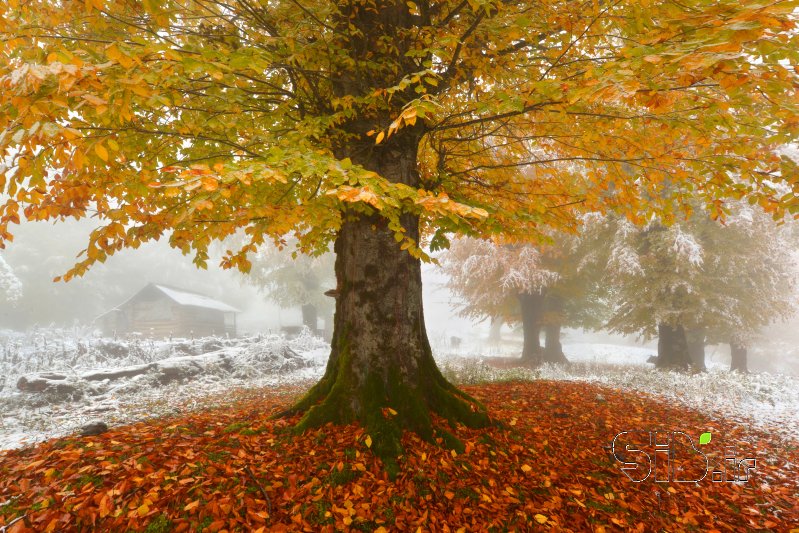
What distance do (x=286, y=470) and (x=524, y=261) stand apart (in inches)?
517

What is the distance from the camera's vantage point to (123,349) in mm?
15445

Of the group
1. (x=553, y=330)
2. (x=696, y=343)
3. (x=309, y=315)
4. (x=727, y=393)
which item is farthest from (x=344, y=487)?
(x=309, y=315)

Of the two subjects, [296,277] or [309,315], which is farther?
[309,315]

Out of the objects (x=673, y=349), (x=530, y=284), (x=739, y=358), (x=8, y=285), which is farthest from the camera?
(x=8, y=285)

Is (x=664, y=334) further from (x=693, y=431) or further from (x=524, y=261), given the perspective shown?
(x=693, y=431)

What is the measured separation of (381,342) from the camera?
4684 mm

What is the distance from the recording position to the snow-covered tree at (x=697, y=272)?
1250cm

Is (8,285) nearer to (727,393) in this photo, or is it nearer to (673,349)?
(673,349)

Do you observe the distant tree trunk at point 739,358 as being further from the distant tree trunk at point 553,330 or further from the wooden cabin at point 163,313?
the wooden cabin at point 163,313

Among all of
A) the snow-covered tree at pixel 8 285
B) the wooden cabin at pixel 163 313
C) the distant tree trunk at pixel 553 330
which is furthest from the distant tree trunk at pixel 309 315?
the snow-covered tree at pixel 8 285

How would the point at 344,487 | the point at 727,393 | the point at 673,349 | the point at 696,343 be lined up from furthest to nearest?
1. the point at 696,343
2. the point at 673,349
3. the point at 727,393
4. the point at 344,487

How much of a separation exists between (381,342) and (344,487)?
160 centimetres

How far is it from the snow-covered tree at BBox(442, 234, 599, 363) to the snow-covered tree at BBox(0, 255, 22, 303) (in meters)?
37.2

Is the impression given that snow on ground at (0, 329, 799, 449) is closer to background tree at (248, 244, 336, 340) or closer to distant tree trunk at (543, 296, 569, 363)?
distant tree trunk at (543, 296, 569, 363)
